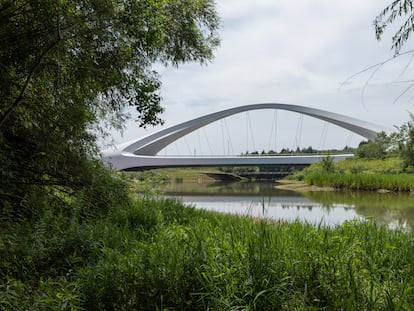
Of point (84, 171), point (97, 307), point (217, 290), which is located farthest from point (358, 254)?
point (84, 171)

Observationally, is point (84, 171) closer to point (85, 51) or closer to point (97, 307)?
point (85, 51)

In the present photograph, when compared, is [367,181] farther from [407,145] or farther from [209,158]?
[209,158]

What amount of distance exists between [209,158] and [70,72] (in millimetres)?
26868

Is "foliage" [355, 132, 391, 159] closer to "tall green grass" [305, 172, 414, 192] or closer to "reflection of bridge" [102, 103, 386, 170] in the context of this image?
"reflection of bridge" [102, 103, 386, 170]

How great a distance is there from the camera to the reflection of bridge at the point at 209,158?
2927 centimetres

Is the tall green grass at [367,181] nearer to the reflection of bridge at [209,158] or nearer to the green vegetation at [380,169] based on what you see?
the green vegetation at [380,169]

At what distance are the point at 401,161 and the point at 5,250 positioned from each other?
17926mm

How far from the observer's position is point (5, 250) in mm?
2666

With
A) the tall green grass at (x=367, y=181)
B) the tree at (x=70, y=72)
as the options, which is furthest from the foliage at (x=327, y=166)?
the tree at (x=70, y=72)

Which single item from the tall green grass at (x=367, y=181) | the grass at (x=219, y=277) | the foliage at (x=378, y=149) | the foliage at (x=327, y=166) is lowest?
the grass at (x=219, y=277)

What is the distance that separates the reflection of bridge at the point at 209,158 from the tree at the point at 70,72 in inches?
966

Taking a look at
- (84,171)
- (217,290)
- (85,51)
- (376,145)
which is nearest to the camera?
(217,290)

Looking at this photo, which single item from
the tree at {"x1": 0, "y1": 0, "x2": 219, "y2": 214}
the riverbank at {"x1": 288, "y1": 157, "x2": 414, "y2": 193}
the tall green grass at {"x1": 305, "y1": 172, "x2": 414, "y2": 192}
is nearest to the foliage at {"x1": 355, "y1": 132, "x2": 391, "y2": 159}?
the riverbank at {"x1": 288, "y1": 157, "x2": 414, "y2": 193}

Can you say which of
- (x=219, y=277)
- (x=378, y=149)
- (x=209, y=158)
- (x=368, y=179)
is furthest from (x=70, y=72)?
(x=209, y=158)
